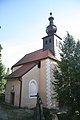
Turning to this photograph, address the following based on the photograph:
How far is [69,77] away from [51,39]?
9698mm

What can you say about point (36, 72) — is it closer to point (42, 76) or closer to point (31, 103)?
point (42, 76)

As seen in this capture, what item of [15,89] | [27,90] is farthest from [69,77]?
[15,89]

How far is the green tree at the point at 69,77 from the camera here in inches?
582

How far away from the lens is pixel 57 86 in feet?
53.3

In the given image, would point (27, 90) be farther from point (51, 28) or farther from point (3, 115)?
point (51, 28)

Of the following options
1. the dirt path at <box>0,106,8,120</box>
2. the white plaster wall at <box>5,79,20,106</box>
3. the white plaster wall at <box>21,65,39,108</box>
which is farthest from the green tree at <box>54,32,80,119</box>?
the white plaster wall at <box>5,79,20,106</box>

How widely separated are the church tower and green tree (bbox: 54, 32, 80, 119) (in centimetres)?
609

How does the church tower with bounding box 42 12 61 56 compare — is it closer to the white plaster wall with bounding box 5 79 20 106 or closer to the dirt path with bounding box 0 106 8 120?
the white plaster wall with bounding box 5 79 20 106

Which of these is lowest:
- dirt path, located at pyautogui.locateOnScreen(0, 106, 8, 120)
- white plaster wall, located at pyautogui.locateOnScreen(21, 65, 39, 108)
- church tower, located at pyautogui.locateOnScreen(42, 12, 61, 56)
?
dirt path, located at pyautogui.locateOnScreen(0, 106, 8, 120)

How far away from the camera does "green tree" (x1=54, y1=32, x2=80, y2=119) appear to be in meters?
14.8

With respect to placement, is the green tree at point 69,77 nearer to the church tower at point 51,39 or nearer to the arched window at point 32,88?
the arched window at point 32,88

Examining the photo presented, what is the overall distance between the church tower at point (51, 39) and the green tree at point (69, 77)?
6088mm

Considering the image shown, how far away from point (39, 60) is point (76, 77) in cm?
801

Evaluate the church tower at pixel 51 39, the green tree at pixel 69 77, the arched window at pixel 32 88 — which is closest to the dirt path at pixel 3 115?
the arched window at pixel 32 88
